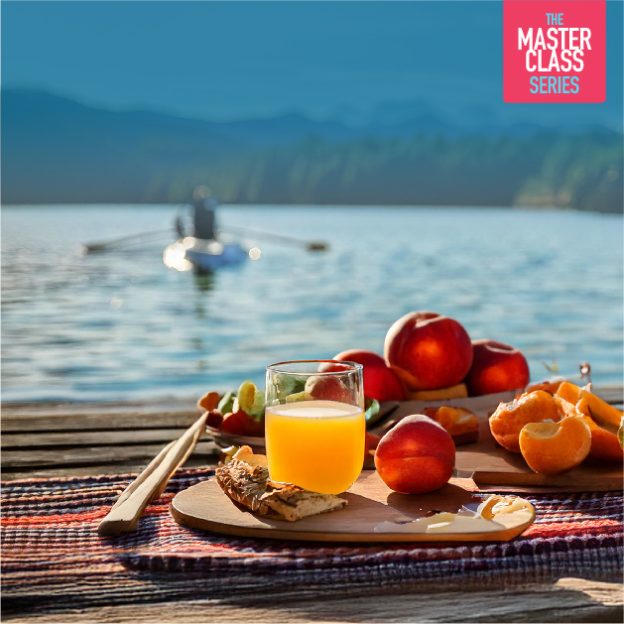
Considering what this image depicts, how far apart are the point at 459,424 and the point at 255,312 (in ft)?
56.2

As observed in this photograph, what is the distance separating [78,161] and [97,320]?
7626cm

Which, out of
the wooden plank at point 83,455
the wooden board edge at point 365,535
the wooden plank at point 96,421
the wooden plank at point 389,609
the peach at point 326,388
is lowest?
the wooden plank at point 96,421

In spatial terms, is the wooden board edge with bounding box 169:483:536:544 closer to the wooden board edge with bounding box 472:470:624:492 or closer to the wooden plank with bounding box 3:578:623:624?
the wooden plank with bounding box 3:578:623:624

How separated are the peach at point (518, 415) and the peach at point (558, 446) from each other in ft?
0.30

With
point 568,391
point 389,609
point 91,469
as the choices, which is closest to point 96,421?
point 91,469

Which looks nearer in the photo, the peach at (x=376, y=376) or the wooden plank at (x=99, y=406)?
the peach at (x=376, y=376)

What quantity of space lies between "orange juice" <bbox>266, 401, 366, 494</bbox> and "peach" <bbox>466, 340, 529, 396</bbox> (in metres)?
0.91

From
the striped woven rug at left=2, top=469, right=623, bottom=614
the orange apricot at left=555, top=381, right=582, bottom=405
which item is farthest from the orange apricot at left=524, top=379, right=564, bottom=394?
the striped woven rug at left=2, top=469, right=623, bottom=614

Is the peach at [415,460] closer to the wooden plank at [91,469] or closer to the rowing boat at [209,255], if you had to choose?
the wooden plank at [91,469]

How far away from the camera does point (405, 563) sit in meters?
1.33

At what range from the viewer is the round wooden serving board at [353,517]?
→ 1394mm

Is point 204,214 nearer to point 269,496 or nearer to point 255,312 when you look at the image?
point 255,312

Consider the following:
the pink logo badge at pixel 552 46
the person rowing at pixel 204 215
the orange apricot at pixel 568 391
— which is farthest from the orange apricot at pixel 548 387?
the person rowing at pixel 204 215

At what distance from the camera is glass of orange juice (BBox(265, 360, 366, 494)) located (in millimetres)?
1609
